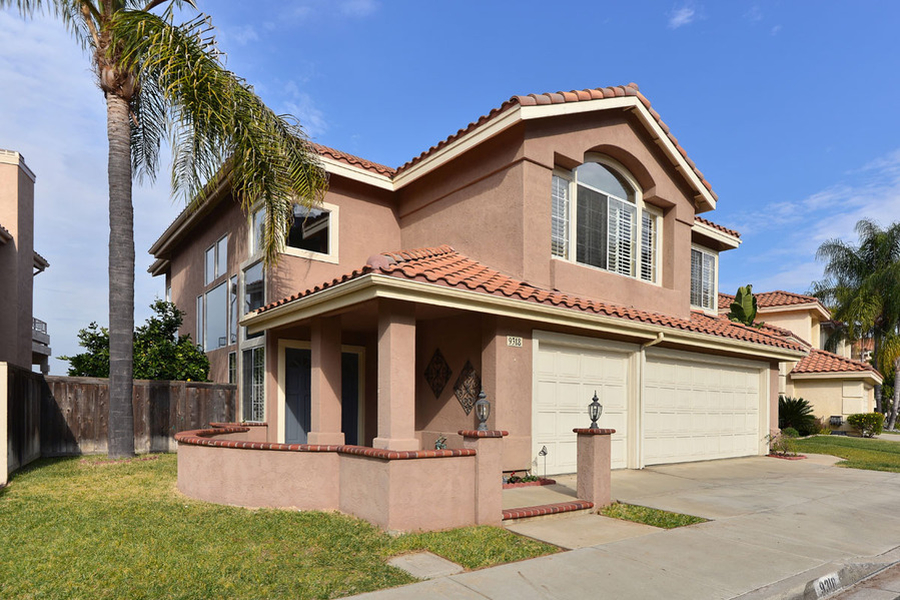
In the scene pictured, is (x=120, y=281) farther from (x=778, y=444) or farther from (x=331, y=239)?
(x=778, y=444)

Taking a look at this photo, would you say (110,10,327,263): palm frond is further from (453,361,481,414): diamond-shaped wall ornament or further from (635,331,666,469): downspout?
(635,331,666,469): downspout

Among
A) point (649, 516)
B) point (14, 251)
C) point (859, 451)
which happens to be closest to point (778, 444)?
point (859, 451)

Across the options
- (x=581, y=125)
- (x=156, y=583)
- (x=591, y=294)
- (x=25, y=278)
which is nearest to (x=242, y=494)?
(x=156, y=583)

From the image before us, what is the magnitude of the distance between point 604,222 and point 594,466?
19.5 ft

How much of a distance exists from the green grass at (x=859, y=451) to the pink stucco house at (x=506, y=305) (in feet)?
7.16

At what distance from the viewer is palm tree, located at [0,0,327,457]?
32.0 ft

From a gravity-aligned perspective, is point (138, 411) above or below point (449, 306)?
below

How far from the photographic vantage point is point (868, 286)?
1137 inches

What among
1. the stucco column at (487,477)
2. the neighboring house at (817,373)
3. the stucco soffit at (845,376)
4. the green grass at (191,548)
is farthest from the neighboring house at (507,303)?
the neighboring house at (817,373)

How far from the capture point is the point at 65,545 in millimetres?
5863

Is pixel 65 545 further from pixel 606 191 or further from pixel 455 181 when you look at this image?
pixel 606 191

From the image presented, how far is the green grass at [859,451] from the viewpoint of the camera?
1379 cm

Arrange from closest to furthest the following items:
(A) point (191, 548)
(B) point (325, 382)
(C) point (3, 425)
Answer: (A) point (191, 548), (C) point (3, 425), (B) point (325, 382)

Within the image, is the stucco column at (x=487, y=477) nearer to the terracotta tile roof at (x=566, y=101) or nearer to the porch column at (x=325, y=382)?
the porch column at (x=325, y=382)
